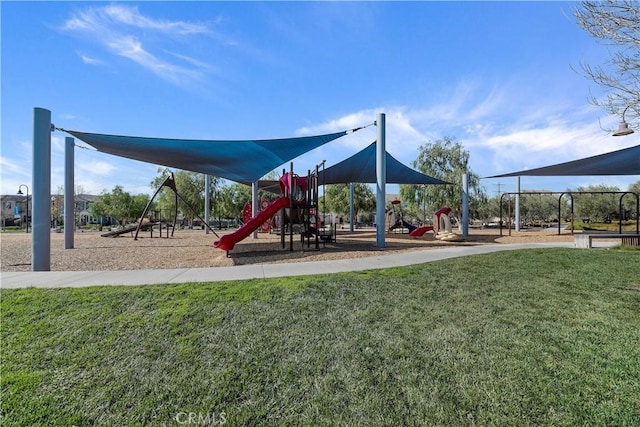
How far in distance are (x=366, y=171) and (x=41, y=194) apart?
48.4 ft

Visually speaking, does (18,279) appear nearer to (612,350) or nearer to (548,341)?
(548,341)

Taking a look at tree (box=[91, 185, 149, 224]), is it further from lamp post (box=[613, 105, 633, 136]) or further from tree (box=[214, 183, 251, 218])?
lamp post (box=[613, 105, 633, 136])

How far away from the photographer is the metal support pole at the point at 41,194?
7840 millimetres

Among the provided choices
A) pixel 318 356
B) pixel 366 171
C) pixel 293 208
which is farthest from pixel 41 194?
pixel 366 171

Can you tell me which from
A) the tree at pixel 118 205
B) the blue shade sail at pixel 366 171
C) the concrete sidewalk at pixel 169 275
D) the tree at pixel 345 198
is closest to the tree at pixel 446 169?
the blue shade sail at pixel 366 171

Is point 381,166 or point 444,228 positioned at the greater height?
point 381,166

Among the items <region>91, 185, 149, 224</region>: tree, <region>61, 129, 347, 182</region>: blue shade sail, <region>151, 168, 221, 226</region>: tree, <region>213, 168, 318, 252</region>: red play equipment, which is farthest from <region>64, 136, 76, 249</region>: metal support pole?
<region>91, 185, 149, 224</region>: tree

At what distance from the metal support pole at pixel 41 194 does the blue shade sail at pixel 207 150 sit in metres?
1.05

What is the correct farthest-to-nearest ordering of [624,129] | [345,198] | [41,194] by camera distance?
[345,198], [41,194], [624,129]

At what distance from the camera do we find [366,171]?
1945cm

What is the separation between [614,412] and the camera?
260cm

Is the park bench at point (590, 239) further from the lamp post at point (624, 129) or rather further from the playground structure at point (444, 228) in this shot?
the lamp post at point (624, 129)

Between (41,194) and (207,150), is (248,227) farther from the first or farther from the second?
(41,194)

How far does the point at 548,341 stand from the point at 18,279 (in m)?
8.39
